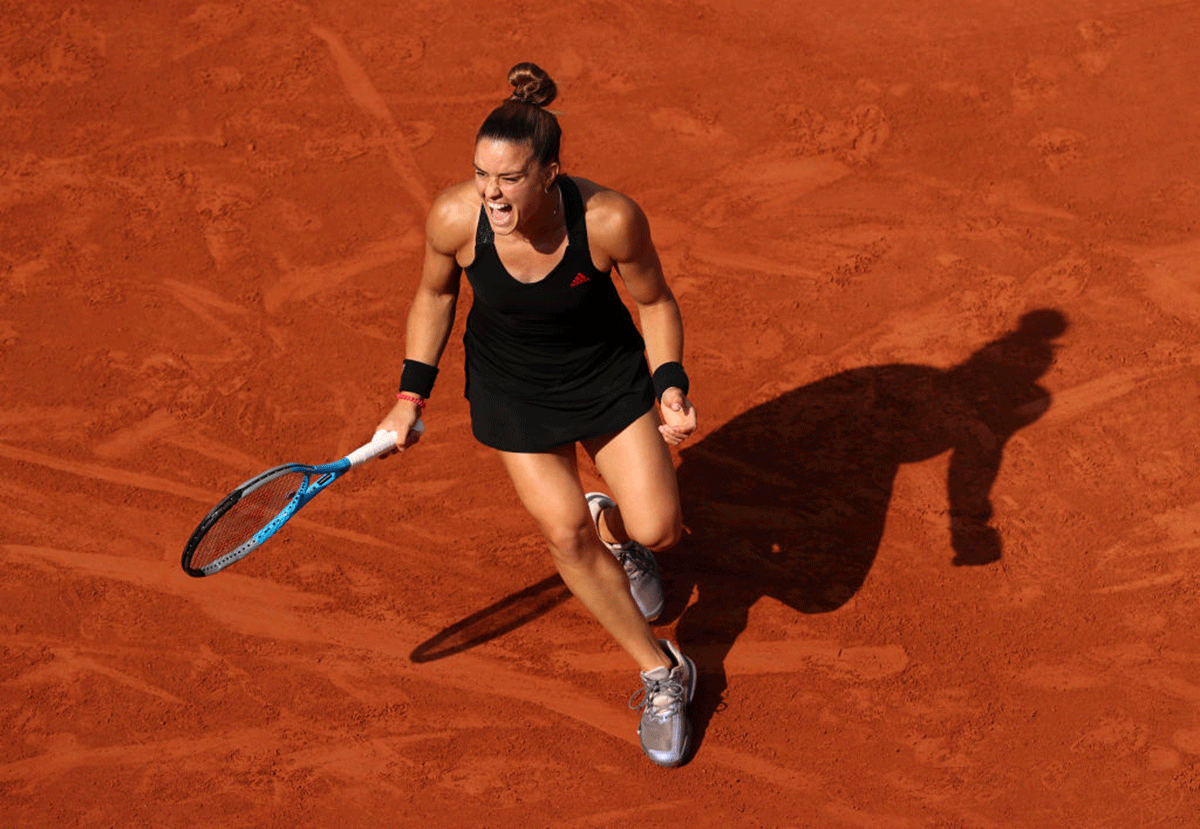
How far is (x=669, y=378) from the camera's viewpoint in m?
4.41

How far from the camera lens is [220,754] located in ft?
16.1

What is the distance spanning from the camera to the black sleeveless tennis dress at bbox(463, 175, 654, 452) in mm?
4328

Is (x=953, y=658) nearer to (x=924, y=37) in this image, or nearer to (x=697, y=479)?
(x=697, y=479)

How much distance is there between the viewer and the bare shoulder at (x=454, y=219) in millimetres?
4266

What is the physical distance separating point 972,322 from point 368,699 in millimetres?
3494

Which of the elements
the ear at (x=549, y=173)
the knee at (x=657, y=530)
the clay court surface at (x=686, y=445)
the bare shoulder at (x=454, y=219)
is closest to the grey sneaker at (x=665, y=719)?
the clay court surface at (x=686, y=445)

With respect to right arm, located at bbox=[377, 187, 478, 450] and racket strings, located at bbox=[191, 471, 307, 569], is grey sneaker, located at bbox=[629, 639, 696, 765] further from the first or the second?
racket strings, located at bbox=[191, 471, 307, 569]

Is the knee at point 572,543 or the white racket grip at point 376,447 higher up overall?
the white racket grip at point 376,447

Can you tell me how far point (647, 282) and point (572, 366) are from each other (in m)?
0.41

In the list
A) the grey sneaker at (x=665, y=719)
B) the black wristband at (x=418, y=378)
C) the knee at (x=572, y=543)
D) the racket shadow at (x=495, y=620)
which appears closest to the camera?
the knee at (x=572, y=543)

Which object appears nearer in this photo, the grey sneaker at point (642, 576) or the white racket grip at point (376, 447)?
the white racket grip at point (376, 447)

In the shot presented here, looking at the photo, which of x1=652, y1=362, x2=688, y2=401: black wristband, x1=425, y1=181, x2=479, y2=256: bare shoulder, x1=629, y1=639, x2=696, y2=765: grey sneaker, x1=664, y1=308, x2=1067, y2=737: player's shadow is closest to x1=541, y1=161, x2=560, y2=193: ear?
x1=425, y1=181, x2=479, y2=256: bare shoulder

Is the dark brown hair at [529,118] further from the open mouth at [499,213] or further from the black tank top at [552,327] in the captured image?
the black tank top at [552,327]

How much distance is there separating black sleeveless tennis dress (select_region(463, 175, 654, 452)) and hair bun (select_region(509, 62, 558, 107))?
15.1 inches
